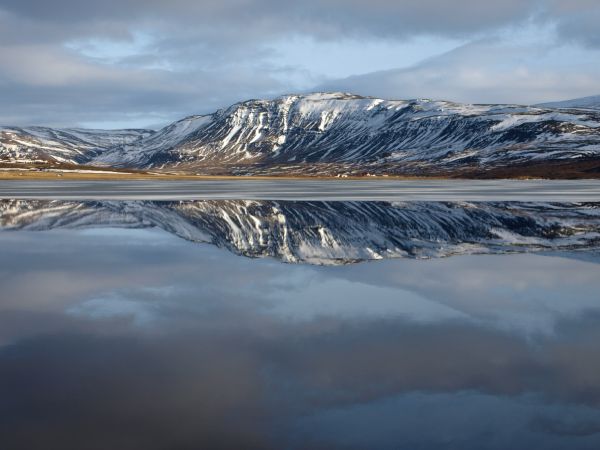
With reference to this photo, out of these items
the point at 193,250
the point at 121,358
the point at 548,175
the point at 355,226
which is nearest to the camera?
the point at 121,358

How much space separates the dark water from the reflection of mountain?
39cm

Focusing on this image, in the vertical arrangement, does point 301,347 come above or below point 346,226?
above

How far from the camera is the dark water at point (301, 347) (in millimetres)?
7957

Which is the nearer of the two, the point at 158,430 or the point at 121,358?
the point at 158,430

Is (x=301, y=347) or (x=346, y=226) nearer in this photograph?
(x=301, y=347)

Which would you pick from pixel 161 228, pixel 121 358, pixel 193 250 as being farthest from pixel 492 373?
pixel 161 228

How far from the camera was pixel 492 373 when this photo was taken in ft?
32.8

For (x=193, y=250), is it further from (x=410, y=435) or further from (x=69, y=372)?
(x=410, y=435)

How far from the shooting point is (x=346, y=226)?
105 ft

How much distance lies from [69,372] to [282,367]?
339cm

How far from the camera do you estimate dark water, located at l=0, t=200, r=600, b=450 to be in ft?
26.1

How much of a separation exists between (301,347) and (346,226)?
20980mm

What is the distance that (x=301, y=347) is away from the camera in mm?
11359

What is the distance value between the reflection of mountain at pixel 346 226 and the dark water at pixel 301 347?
0.39 m
